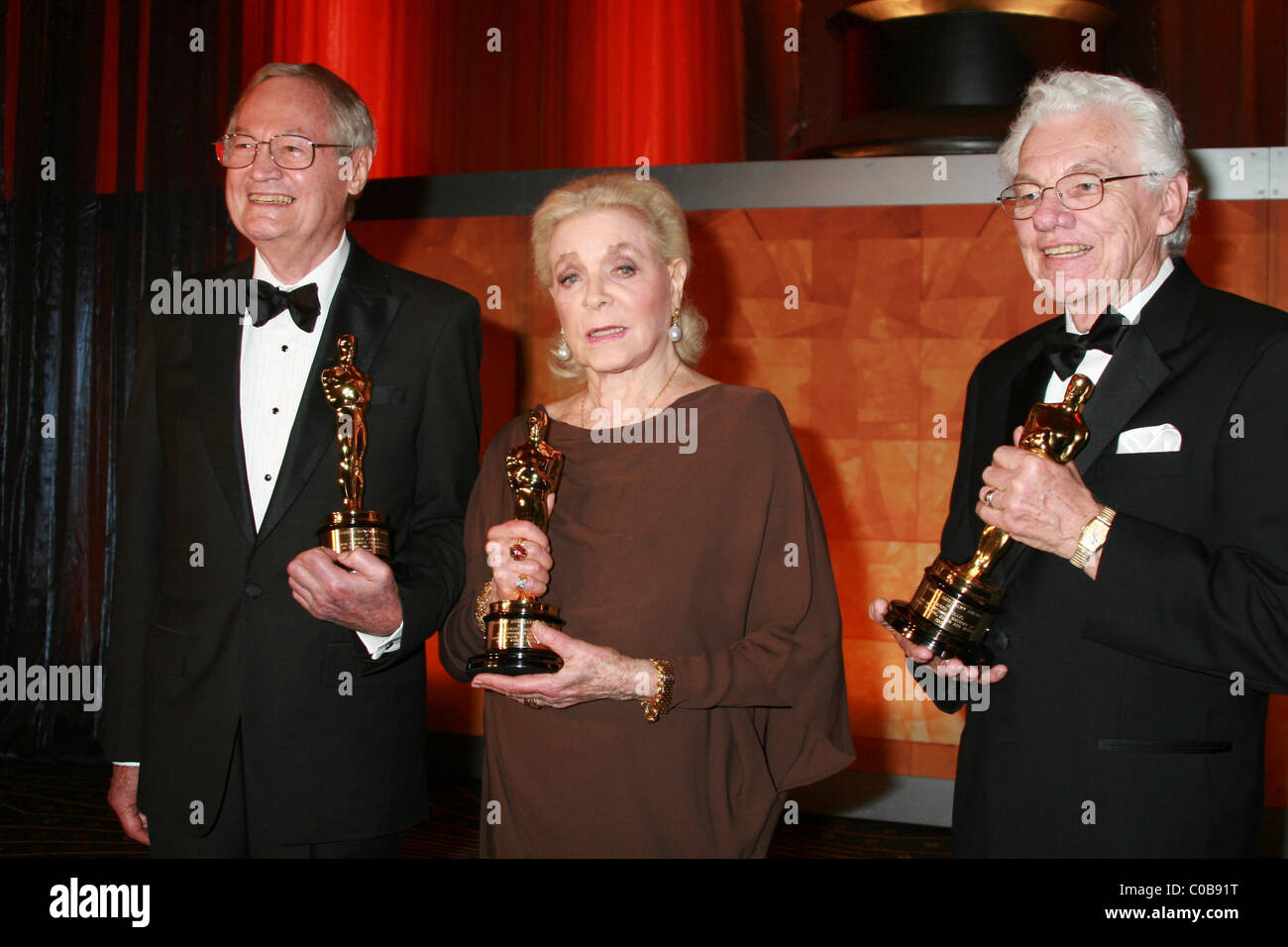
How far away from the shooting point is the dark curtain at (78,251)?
5621 millimetres

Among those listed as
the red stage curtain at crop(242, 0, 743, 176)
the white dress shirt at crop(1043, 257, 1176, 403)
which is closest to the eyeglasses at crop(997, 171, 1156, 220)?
the white dress shirt at crop(1043, 257, 1176, 403)

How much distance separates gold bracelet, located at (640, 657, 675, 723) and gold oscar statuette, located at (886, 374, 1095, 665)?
392 mm

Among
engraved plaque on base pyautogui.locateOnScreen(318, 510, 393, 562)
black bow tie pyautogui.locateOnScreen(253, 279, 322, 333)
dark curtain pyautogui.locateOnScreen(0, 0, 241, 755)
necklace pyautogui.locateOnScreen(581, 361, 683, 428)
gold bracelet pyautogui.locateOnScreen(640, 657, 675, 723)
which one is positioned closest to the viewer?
gold bracelet pyautogui.locateOnScreen(640, 657, 675, 723)

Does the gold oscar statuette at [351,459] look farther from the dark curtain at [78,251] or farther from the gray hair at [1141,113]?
the dark curtain at [78,251]

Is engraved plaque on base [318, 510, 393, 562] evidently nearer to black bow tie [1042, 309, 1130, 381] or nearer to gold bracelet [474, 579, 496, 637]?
gold bracelet [474, 579, 496, 637]

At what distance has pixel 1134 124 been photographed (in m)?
2.02

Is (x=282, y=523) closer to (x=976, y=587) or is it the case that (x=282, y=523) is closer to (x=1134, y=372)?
(x=976, y=587)

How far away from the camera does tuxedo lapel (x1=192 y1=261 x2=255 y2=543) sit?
7.20ft

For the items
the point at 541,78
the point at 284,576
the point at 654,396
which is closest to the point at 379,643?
the point at 284,576

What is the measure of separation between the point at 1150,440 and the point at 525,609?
1.02 metres

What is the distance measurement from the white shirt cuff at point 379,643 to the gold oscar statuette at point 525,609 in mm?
210

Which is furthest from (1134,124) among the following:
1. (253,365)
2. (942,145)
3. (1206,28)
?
(1206,28)

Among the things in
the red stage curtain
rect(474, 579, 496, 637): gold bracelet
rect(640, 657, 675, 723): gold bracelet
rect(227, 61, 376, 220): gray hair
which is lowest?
rect(640, 657, 675, 723): gold bracelet

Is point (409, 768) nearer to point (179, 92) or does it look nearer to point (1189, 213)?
point (1189, 213)
